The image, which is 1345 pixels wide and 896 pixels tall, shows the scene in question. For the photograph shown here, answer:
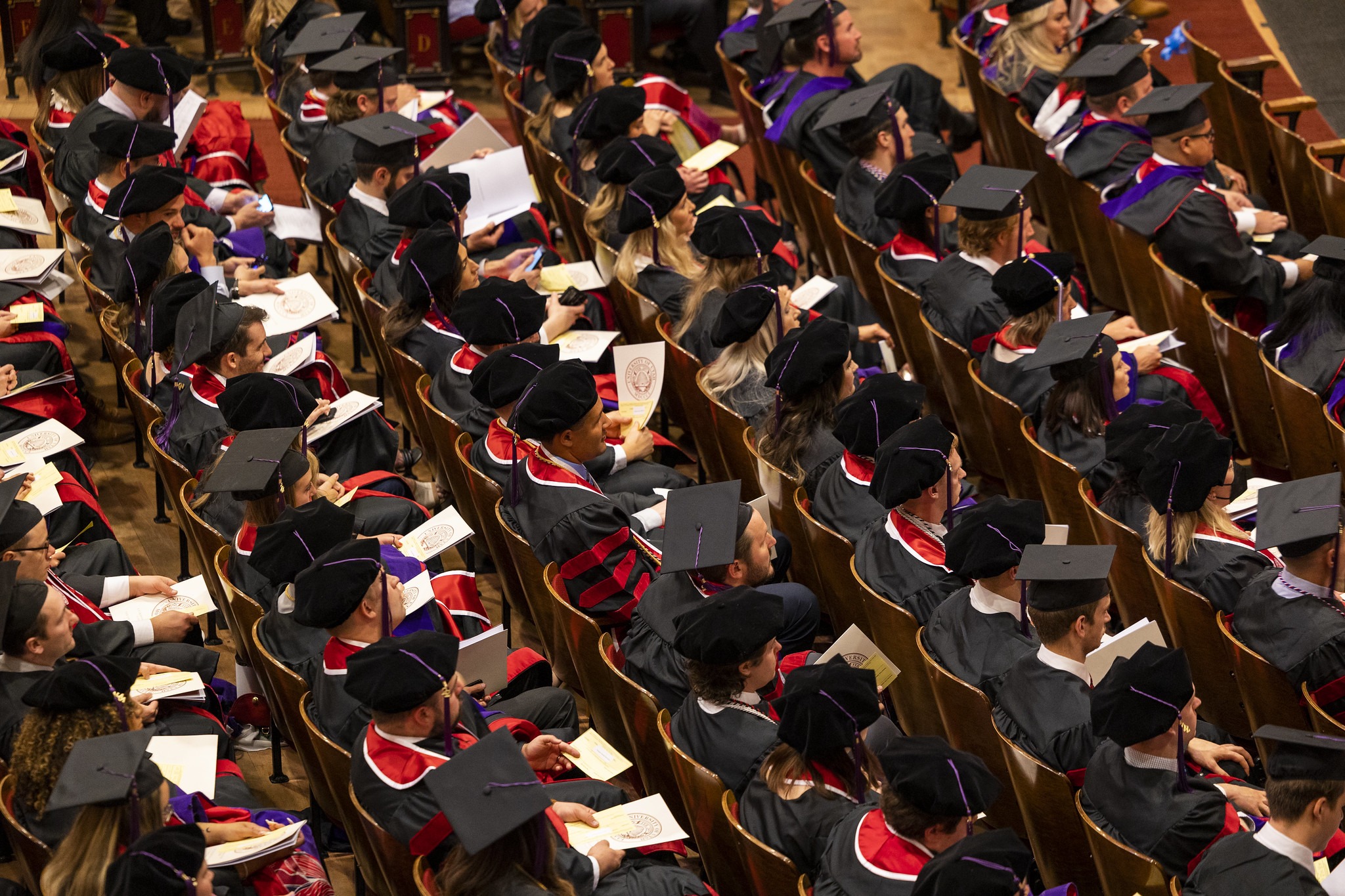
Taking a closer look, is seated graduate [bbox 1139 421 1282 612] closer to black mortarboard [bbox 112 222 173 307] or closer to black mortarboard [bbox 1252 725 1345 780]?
black mortarboard [bbox 1252 725 1345 780]

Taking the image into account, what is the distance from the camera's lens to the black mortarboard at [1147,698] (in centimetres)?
330

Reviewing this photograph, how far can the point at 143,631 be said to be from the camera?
4316 millimetres

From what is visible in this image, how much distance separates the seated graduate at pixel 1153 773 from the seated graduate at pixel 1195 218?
9.15 feet

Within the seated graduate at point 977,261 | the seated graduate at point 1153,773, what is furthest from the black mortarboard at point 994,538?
the seated graduate at point 977,261

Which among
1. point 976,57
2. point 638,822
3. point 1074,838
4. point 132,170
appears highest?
point 132,170

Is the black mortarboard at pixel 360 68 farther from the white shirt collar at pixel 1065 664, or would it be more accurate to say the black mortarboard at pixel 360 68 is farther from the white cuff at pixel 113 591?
the white shirt collar at pixel 1065 664

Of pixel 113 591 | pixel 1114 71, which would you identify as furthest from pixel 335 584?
pixel 1114 71

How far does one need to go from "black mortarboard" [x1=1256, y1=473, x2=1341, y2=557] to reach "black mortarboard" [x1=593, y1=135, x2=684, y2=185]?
9.33 feet

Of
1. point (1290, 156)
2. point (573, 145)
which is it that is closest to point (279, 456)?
point (573, 145)

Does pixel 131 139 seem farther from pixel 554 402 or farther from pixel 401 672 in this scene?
pixel 401 672

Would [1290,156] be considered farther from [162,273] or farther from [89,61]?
[89,61]

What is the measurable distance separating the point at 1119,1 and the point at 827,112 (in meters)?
2.38

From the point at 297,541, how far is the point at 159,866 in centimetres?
117

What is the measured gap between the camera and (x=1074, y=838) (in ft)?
11.8
